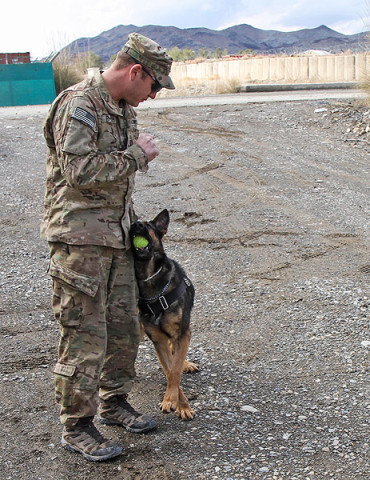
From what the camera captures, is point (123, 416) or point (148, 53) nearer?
point (148, 53)

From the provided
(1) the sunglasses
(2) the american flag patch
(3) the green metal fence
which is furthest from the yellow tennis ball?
(3) the green metal fence

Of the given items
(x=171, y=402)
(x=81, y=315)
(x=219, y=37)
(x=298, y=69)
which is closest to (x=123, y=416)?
(x=171, y=402)

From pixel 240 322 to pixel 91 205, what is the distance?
91.4 inches

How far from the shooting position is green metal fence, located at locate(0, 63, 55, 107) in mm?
17312

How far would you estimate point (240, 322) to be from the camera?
5.09 m

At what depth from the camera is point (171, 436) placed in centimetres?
353

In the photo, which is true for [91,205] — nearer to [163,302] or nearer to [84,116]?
[84,116]

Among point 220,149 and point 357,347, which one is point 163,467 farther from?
point 220,149

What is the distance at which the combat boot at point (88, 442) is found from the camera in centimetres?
324

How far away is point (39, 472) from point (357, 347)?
2.49 m

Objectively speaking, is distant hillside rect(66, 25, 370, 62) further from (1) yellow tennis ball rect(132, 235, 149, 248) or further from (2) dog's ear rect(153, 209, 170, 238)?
(1) yellow tennis ball rect(132, 235, 149, 248)

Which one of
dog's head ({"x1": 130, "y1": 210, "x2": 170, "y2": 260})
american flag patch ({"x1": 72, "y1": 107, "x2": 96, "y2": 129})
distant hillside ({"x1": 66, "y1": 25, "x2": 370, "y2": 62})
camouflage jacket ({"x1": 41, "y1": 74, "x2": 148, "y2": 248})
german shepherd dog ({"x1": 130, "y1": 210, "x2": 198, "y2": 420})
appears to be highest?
distant hillside ({"x1": 66, "y1": 25, "x2": 370, "y2": 62})

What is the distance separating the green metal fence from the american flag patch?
15121mm

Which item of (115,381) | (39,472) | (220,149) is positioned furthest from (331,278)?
(220,149)
